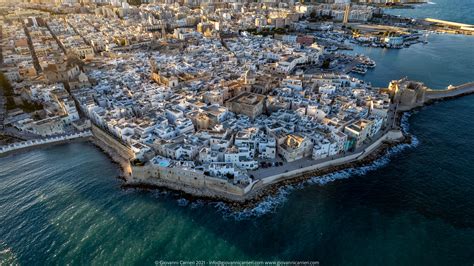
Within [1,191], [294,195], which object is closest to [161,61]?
[1,191]

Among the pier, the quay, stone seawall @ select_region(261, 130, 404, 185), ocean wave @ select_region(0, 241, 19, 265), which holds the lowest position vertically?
ocean wave @ select_region(0, 241, 19, 265)

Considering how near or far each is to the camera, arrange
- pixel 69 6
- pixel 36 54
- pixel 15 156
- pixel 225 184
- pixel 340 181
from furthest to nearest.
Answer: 1. pixel 69 6
2. pixel 36 54
3. pixel 15 156
4. pixel 340 181
5. pixel 225 184

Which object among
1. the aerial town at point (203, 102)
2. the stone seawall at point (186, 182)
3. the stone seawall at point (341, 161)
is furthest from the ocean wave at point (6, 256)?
the stone seawall at point (341, 161)

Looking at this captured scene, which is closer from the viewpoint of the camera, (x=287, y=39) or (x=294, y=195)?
(x=294, y=195)

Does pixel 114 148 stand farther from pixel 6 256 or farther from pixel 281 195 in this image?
pixel 281 195

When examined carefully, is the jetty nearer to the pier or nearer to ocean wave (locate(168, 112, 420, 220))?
the pier

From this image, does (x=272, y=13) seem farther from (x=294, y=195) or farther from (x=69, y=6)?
(x=294, y=195)

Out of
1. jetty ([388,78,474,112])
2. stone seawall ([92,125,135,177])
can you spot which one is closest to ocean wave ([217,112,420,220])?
jetty ([388,78,474,112])
